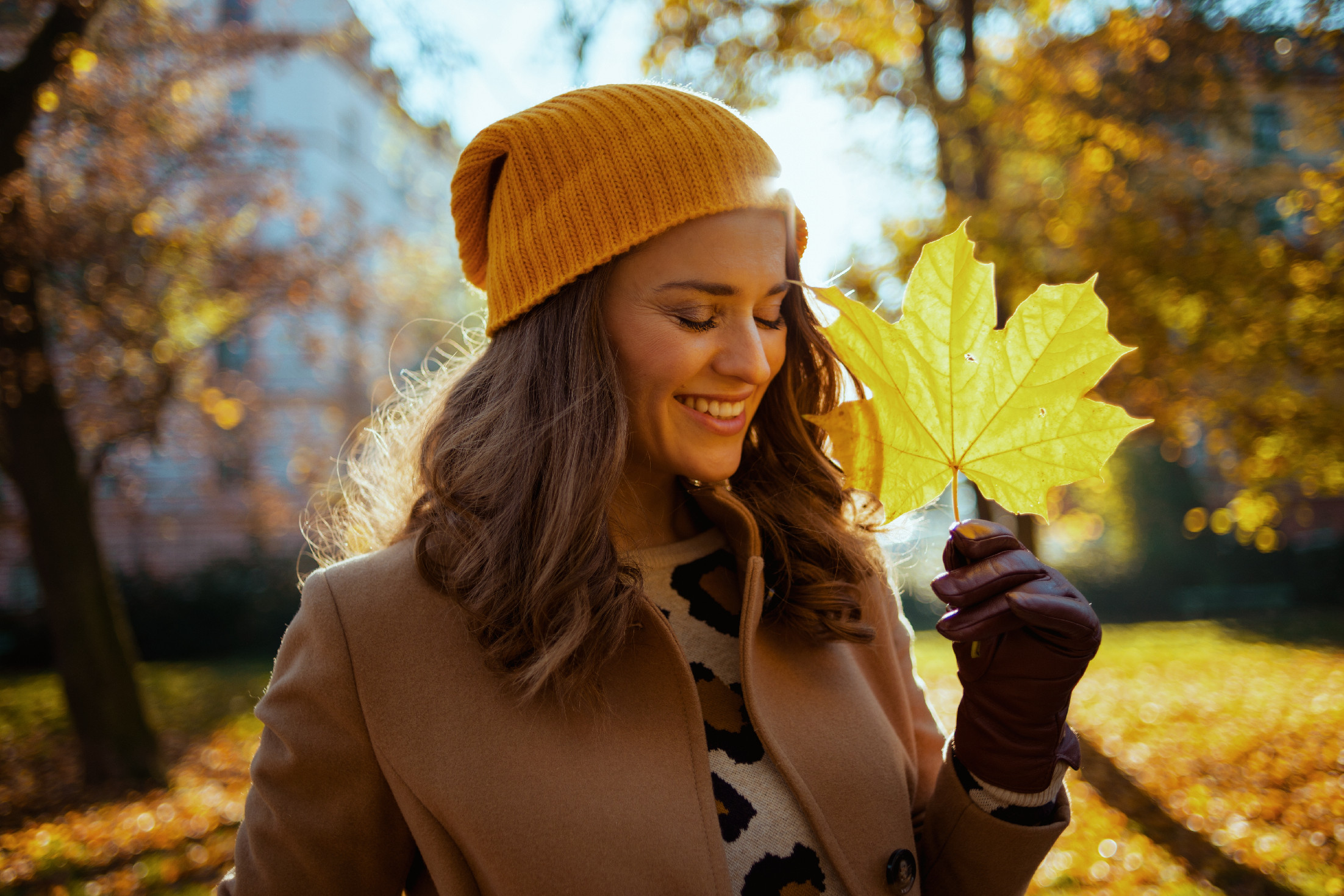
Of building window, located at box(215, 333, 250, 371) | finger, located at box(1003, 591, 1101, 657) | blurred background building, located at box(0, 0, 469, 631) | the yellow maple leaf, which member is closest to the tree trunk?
blurred background building, located at box(0, 0, 469, 631)

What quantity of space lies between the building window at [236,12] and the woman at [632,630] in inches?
381

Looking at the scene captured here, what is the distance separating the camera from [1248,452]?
20.6 ft

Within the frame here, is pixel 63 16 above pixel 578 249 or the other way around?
above

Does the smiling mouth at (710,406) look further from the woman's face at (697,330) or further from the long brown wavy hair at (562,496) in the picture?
the long brown wavy hair at (562,496)

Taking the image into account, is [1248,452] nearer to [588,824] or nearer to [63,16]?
[588,824]

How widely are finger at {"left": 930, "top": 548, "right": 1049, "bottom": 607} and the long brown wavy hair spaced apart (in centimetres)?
44

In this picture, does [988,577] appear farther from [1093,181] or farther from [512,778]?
[1093,181]

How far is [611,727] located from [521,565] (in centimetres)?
35

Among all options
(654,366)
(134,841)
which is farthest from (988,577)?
(134,841)

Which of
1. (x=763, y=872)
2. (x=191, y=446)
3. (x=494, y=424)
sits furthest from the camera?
A: (x=191, y=446)

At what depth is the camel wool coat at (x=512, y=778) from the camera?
1508 mm

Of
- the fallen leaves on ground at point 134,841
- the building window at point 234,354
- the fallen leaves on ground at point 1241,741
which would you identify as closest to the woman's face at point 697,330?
the fallen leaves on ground at point 1241,741

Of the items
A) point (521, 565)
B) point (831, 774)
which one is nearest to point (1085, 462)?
point (831, 774)

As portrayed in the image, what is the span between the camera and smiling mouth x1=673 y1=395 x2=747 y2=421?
6.02 ft
